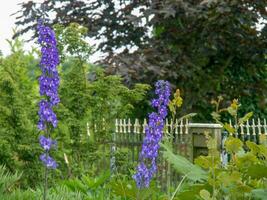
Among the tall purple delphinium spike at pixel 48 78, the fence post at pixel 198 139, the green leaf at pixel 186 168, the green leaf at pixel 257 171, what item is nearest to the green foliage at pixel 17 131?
the fence post at pixel 198 139

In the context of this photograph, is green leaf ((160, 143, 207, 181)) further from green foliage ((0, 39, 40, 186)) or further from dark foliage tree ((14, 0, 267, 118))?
dark foliage tree ((14, 0, 267, 118))

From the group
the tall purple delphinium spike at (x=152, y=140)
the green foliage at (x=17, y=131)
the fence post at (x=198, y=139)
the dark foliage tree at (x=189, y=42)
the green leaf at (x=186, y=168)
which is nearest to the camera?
the green leaf at (x=186, y=168)

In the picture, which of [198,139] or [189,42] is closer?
[198,139]

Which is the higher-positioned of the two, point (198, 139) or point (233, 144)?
point (233, 144)

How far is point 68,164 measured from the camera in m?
7.41

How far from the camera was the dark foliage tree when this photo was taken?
11.2 m

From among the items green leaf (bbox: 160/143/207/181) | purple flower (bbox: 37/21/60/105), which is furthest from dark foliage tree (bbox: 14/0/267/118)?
green leaf (bbox: 160/143/207/181)

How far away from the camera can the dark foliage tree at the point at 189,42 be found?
11.2 meters

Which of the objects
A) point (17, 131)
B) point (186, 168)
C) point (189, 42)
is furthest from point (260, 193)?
point (189, 42)

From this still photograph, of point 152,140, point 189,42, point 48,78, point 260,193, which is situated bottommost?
point 260,193

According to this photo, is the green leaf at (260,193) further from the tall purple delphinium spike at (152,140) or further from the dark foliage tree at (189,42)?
the dark foliage tree at (189,42)

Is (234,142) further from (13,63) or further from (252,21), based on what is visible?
(252,21)

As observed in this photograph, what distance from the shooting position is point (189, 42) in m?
12.4

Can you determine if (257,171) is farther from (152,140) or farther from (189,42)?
(189,42)
